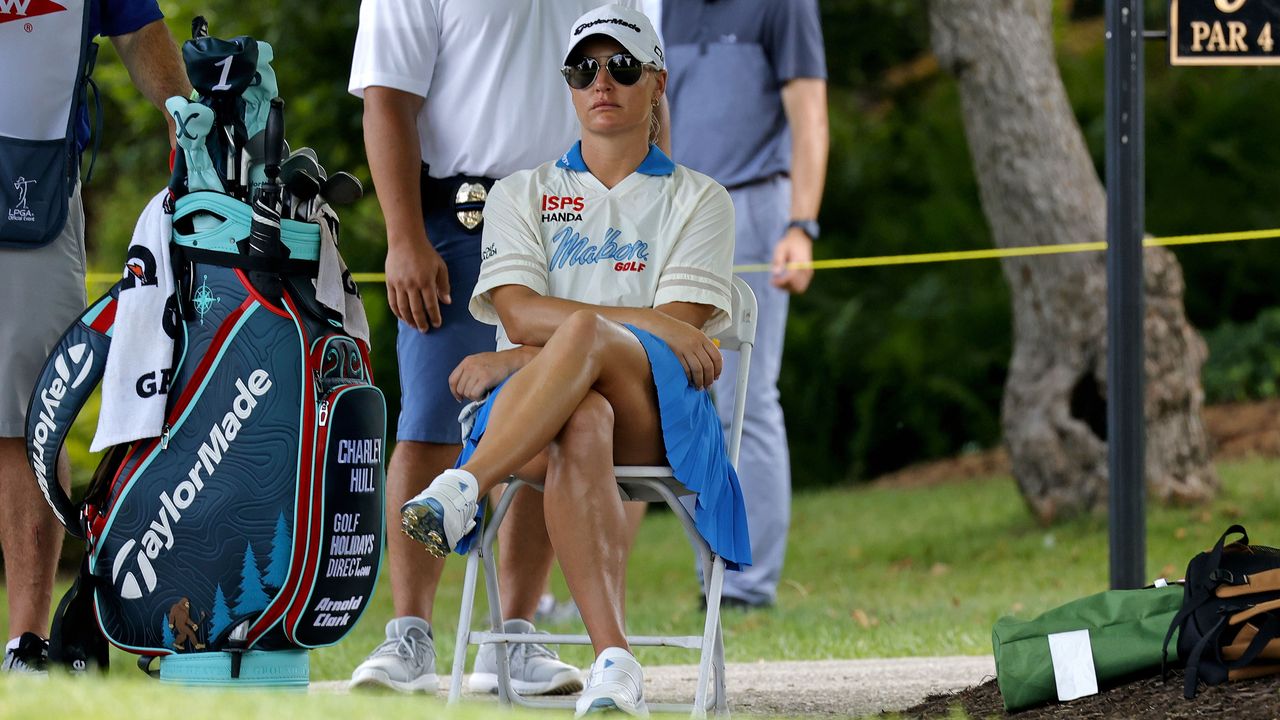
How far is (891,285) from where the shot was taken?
1254 centimetres

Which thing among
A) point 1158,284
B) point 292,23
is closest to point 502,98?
point 1158,284

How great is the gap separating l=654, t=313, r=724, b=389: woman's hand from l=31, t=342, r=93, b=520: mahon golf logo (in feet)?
3.91

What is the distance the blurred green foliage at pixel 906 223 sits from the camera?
10578 millimetres

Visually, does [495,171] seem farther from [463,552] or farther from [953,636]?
[953,636]

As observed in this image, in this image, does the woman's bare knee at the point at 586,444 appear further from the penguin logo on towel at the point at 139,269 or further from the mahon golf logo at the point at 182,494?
the penguin logo on towel at the point at 139,269

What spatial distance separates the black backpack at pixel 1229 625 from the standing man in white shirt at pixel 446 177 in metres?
1.53

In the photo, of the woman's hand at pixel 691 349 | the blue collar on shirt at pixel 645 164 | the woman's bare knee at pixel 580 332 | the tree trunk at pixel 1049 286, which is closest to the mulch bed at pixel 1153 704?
the woman's hand at pixel 691 349

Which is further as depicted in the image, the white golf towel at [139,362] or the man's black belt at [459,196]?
the man's black belt at [459,196]

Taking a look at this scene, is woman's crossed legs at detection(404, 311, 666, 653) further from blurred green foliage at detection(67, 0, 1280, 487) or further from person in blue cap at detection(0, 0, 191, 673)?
blurred green foliage at detection(67, 0, 1280, 487)

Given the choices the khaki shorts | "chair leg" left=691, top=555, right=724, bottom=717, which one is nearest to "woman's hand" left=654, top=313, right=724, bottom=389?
"chair leg" left=691, top=555, right=724, bottom=717

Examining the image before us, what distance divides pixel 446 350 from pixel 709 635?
3.90 ft

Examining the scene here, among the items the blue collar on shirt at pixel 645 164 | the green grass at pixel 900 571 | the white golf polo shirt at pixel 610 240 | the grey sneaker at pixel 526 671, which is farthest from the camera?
the green grass at pixel 900 571

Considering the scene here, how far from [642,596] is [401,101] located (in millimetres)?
4492

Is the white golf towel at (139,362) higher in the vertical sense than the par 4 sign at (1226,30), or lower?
lower
